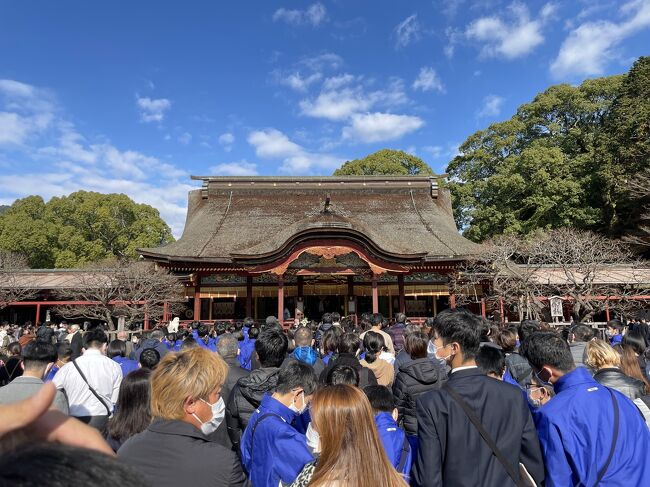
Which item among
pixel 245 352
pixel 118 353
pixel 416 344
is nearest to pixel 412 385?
pixel 416 344

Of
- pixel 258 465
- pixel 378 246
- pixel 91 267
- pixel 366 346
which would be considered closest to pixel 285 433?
pixel 258 465

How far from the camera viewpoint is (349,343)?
16.2 feet

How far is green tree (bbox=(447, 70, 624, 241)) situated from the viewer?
24.3 meters

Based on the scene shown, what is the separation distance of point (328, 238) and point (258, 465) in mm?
14508

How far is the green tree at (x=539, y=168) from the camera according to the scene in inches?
956

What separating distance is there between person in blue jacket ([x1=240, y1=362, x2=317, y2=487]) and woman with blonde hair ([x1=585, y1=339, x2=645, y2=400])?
7.16 ft

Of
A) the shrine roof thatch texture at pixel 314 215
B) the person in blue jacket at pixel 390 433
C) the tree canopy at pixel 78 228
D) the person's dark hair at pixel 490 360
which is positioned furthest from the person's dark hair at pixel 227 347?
the tree canopy at pixel 78 228

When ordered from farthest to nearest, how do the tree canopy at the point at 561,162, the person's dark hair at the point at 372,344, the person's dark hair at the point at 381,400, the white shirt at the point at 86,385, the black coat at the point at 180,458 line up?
1. the tree canopy at the point at 561,162
2. the person's dark hair at the point at 372,344
3. the white shirt at the point at 86,385
4. the person's dark hair at the point at 381,400
5. the black coat at the point at 180,458

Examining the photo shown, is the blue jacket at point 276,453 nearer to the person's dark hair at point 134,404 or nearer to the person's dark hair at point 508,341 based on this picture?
the person's dark hair at point 134,404

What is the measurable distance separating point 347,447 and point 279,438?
754 mm

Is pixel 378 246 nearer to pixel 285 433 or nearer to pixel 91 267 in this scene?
pixel 91 267

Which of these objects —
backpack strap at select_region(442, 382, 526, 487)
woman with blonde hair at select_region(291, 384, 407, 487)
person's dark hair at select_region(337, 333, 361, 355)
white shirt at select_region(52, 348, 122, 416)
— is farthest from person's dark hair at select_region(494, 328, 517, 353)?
white shirt at select_region(52, 348, 122, 416)

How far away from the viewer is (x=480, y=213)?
88.6ft

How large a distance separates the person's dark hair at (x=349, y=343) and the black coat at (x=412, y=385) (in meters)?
1.13
